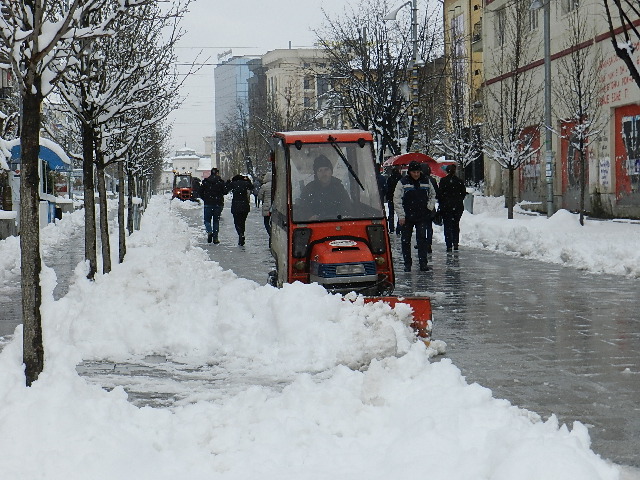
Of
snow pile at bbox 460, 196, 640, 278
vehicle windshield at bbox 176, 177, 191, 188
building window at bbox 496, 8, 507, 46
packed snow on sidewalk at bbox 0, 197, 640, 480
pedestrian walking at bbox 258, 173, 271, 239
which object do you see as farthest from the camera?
vehicle windshield at bbox 176, 177, 191, 188

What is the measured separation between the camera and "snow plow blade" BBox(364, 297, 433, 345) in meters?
9.34

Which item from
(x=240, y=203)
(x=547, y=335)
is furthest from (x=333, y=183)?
(x=240, y=203)

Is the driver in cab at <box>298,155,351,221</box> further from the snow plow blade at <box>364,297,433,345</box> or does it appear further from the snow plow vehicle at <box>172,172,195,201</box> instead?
the snow plow vehicle at <box>172,172,195,201</box>

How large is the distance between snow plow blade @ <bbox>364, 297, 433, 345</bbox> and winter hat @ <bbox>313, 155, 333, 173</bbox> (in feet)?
11.1

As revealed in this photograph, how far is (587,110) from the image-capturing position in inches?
1126

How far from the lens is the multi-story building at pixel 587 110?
29.0 meters

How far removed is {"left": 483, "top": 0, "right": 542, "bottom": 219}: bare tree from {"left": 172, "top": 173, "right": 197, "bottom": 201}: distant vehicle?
5102 cm

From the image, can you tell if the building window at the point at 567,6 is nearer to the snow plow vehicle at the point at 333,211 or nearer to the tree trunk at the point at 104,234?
the tree trunk at the point at 104,234

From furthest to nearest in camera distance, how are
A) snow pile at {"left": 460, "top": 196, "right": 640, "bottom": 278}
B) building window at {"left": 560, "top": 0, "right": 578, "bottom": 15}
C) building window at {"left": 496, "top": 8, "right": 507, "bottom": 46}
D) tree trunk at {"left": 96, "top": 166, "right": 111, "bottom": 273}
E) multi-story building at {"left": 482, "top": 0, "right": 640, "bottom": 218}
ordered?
→ building window at {"left": 496, "top": 8, "right": 507, "bottom": 46}
building window at {"left": 560, "top": 0, "right": 578, "bottom": 15}
multi-story building at {"left": 482, "top": 0, "right": 640, "bottom": 218}
snow pile at {"left": 460, "top": 196, "right": 640, "bottom": 278}
tree trunk at {"left": 96, "top": 166, "right": 111, "bottom": 273}

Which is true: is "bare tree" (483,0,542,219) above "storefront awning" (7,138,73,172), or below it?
above

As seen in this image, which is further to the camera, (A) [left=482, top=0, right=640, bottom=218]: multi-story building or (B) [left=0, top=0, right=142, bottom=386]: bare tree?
(A) [left=482, top=0, right=640, bottom=218]: multi-story building

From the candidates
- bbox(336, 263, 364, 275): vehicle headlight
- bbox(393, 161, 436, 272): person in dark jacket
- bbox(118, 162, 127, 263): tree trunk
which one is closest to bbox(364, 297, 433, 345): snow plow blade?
bbox(336, 263, 364, 275): vehicle headlight

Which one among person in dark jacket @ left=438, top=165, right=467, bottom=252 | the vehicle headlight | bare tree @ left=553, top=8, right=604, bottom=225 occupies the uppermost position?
bare tree @ left=553, top=8, right=604, bottom=225

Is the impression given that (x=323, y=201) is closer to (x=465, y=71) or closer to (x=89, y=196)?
(x=89, y=196)
